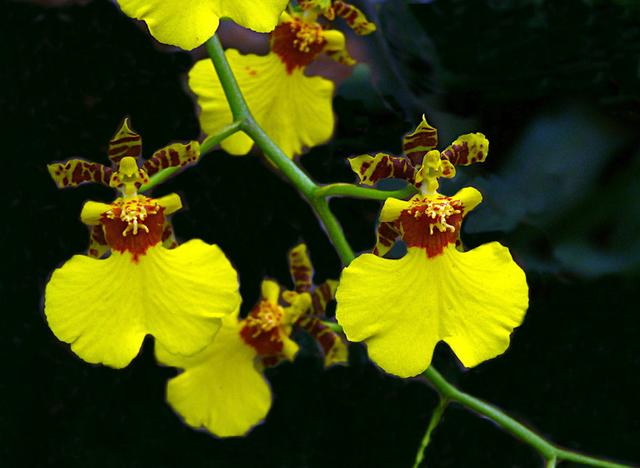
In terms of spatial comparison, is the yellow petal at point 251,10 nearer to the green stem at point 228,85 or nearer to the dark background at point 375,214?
the green stem at point 228,85

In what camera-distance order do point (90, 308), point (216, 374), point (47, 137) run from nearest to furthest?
point (90, 308) → point (216, 374) → point (47, 137)

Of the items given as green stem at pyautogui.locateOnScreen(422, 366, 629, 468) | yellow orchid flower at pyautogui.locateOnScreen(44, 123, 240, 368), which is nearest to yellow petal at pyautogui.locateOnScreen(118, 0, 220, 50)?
yellow orchid flower at pyautogui.locateOnScreen(44, 123, 240, 368)

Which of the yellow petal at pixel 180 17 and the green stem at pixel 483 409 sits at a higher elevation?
the yellow petal at pixel 180 17

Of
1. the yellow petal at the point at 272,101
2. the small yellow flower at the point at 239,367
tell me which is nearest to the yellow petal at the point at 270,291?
the small yellow flower at the point at 239,367

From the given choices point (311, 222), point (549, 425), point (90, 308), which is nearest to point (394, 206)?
point (90, 308)

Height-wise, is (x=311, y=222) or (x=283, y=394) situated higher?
(x=311, y=222)

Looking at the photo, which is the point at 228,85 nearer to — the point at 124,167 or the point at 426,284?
the point at 124,167

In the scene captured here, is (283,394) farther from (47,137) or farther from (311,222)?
(47,137)

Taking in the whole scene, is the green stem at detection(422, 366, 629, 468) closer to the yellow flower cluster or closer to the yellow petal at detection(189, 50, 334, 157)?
the yellow flower cluster
